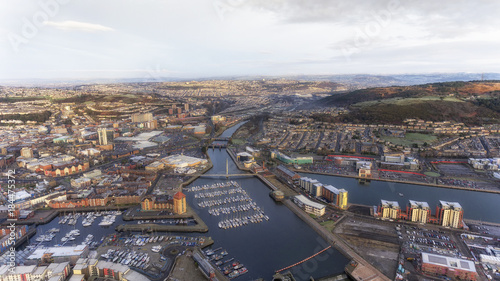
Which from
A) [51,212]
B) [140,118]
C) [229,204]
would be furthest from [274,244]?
[140,118]

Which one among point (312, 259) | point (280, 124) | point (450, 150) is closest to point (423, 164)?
point (450, 150)

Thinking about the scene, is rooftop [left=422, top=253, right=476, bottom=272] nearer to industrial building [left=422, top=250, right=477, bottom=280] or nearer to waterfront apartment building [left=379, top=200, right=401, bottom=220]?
industrial building [left=422, top=250, right=477, bottom=280]

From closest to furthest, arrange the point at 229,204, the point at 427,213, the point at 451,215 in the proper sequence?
1. the point at 451,215
2. the point at 427,213
3. the point at 229,204

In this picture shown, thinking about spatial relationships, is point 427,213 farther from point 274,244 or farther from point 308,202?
point 274,244

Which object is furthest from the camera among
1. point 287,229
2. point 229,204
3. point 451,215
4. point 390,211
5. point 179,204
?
point 229,204

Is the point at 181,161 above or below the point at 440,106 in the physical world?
below

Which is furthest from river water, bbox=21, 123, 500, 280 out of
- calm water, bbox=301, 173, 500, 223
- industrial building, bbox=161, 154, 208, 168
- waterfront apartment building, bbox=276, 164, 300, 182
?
industrial building, bbox=161, 154, 208, 168

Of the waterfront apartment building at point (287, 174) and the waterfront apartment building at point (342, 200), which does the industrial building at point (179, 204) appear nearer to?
the waterfront apartment building at point (287, 174)
